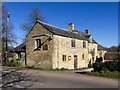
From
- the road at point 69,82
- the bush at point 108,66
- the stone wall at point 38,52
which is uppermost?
the stone wall at point 38,52

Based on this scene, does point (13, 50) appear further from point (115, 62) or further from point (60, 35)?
point (115, 62)

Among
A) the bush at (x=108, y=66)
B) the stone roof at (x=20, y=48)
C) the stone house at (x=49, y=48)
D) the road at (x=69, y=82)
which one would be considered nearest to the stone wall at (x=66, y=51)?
the stone house at (x=49, y=48)

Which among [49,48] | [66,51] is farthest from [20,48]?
[66,51]

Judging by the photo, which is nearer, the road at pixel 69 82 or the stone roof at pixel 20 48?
the road at pixel 69 82

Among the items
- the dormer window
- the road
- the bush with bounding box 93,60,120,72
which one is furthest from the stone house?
the road

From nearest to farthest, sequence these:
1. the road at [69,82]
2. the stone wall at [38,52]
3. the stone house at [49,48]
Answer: the road at [69,82] → the stone house at [49,48] → the stone wall at [38,52]

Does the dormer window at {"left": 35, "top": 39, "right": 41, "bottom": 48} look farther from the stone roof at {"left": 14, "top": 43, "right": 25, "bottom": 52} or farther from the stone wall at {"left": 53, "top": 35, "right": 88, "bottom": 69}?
the stone roof at {"left": 14, "top": 43, "right": 25, "bottom": 52}

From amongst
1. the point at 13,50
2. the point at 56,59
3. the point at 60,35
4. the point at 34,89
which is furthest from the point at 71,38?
the point at 34,89

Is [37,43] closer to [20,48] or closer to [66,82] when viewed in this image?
[20,48]

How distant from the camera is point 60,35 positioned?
30016 millimetres

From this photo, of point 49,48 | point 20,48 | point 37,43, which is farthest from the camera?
point 20,48

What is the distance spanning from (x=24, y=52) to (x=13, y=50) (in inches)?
170

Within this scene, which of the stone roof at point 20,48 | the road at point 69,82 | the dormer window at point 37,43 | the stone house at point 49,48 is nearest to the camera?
the road at point 69,82

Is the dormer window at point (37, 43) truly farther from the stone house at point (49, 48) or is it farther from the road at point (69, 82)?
the road at point (69, 82)
